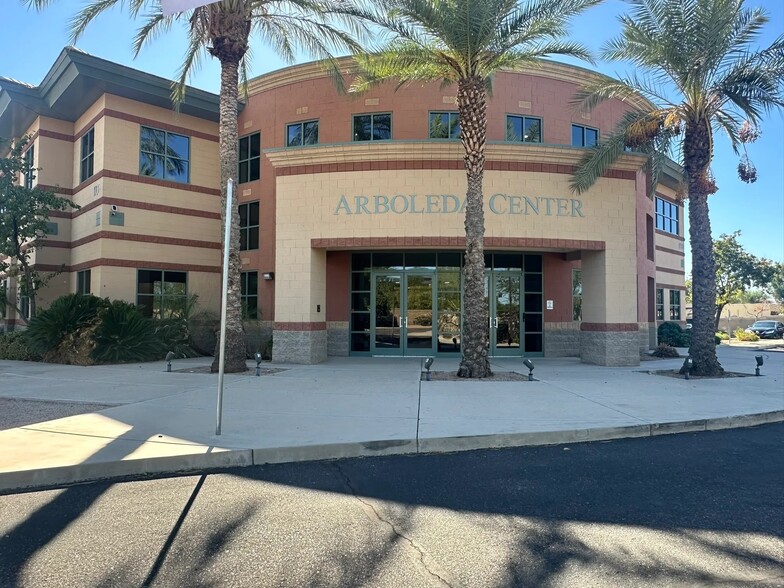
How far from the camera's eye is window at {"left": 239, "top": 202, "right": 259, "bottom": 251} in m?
20.1

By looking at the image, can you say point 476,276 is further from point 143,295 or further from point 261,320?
point 143,295

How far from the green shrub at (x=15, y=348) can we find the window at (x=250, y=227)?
7.62 m

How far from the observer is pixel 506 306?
18547 mm

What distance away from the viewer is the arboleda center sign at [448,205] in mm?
15055

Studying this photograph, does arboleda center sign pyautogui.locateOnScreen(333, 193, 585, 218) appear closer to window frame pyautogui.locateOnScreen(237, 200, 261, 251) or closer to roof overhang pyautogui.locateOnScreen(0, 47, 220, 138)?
window frame pyautogui.locateOnScreen(237, 200, 261, 251)

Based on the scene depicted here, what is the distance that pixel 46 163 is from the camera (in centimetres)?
2098

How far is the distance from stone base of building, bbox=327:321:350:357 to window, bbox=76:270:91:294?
360 inches

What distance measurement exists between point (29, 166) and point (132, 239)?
5.14 m

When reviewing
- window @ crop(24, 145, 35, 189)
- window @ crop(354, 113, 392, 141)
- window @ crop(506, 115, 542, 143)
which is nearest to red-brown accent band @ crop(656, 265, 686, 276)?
window @ crop(506, 115, 542, 143)

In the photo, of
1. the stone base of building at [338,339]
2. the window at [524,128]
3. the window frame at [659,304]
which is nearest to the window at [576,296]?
the window at [524,128]

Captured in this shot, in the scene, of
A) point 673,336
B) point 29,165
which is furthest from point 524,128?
point 29,165

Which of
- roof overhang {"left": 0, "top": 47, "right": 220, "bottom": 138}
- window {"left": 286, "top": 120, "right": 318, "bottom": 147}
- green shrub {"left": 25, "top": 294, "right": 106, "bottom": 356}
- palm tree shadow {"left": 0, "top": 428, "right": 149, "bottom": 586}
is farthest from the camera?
window {"left": 286, "top": 120, "right": 318, "bottom": 147}

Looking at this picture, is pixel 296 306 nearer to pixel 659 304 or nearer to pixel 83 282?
pixel 83 282

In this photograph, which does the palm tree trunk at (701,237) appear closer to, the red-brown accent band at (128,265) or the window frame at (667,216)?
the window frame at (667,216)
